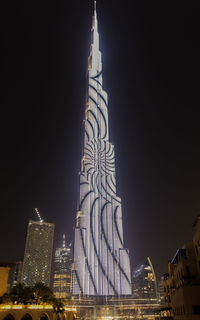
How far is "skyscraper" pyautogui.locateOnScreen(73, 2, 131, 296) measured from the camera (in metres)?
132

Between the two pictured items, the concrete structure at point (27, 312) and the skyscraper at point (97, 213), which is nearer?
A: the concrete structure at point (27, 312)

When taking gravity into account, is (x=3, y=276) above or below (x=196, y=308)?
above

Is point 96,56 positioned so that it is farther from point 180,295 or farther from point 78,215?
point 180,295

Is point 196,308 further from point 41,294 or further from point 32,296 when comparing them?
point 32,296

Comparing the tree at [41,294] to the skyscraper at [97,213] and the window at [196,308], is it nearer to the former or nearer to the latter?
the window at [196,308]

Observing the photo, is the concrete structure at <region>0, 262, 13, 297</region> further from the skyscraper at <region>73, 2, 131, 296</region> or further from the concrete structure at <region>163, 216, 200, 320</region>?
the skyscraper at <region>73, 2, 131, 296</region>

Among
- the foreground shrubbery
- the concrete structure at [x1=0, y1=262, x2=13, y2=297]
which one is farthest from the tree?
the concrete structure at [x1=0, y1=262, x2=13, y2=297]

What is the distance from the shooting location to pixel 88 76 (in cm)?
A: 16650

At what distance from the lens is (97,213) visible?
14388cm

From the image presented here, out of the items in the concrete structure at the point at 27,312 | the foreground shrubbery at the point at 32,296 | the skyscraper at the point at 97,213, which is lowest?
the concrete structure at the point at 27,312

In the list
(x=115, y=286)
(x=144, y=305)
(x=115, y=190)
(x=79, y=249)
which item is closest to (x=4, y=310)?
(x=79, y=249)

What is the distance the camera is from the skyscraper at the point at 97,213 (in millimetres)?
131500

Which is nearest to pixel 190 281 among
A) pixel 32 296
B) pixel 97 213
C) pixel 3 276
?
pixel 32 296

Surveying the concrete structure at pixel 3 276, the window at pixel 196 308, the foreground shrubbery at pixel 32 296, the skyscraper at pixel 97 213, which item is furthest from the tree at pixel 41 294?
the skyscraper at pixel 97 213
